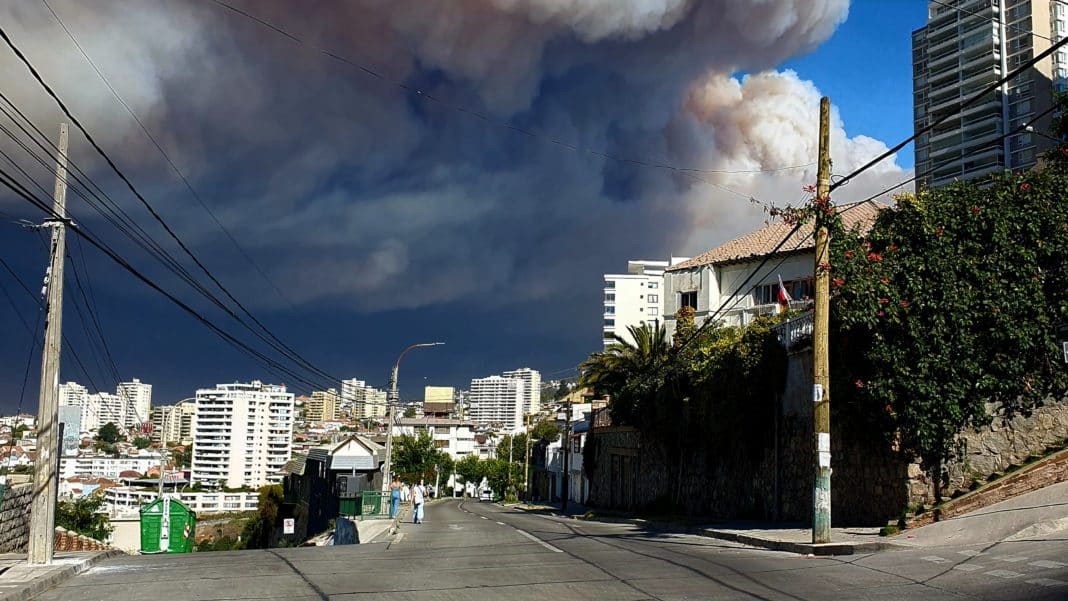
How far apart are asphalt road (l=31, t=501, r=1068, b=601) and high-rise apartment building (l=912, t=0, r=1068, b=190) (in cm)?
11289

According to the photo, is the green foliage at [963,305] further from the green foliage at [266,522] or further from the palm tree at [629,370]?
the green foliage at [266,522]

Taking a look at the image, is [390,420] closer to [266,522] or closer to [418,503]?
[418,503]

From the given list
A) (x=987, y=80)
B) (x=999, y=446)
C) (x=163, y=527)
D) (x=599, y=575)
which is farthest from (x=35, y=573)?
(x=987, y=80)

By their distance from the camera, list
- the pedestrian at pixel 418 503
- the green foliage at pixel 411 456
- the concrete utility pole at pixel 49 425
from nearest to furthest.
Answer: the concrete utility pole at pixel 49 425 → the pedestrian at pixel 418 503 → the green foliage at pixel 411 456

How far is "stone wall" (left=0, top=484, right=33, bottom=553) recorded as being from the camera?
62.7ft

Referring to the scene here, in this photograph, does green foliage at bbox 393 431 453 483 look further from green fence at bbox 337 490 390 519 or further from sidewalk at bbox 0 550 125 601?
sidewalk at bbox 0 550 125 601

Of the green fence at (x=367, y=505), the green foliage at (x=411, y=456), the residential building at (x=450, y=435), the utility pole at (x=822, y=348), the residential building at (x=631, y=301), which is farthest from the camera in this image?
the residential building at (x=450, y=435)

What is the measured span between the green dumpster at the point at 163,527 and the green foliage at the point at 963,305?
24630mm

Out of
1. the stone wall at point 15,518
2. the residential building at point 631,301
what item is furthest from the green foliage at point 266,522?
the residential building at point 631,301

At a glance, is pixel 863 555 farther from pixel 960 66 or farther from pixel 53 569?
pixel 960 66

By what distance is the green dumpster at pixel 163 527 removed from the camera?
30.9m

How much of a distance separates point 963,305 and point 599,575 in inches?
381

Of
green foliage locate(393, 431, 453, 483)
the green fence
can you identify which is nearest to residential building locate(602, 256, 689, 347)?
green foliage locate(393, 431, 453, 483)

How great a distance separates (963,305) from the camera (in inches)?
685
